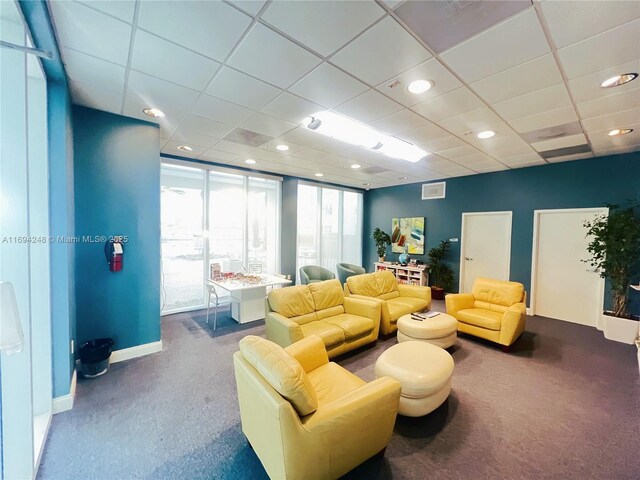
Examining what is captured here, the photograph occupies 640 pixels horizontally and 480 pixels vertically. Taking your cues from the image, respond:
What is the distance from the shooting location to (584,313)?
4.38 meters

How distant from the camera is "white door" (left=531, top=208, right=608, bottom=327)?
431cm

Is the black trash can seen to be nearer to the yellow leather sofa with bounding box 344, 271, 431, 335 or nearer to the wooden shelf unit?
the yellow leather sofa with bounding box 344, 271, 431, 335

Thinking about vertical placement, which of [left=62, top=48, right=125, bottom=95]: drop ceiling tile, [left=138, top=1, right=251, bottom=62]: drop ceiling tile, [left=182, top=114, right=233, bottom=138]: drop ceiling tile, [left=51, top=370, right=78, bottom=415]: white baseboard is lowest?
[left=51, top=370, right=78, bottom=415]: white baseboard

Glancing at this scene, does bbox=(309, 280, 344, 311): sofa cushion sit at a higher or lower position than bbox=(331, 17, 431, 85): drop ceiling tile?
lower

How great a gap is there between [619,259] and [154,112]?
20.6ft

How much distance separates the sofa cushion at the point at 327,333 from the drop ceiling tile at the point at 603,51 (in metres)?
2.99

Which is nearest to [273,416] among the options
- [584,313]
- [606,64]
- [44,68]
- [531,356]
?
[44,68]

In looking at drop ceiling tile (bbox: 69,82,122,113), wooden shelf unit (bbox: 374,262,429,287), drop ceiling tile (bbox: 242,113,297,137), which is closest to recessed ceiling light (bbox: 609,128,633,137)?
wooden shelf unit (bbox: 374,262,429,287)

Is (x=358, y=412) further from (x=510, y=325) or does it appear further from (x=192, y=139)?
(x=192, y=139)

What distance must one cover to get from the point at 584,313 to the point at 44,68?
743 cm

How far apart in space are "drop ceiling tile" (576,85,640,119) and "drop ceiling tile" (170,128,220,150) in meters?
4.19

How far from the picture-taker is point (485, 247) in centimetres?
545

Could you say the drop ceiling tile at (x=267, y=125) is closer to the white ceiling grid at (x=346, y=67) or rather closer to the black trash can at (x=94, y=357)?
the white ceiling grid at (x=346, y=67)

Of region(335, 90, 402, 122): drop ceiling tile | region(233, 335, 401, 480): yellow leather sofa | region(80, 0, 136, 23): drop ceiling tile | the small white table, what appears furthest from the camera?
the small white table
